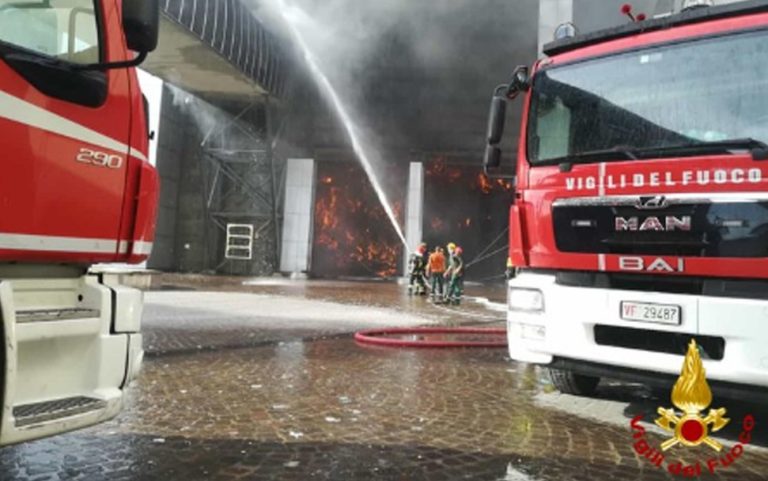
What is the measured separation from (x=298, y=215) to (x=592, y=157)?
20230 millimetres

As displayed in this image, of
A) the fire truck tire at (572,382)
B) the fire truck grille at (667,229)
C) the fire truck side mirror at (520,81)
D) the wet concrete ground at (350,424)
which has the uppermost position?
the fire truck side mirror at (520,81)

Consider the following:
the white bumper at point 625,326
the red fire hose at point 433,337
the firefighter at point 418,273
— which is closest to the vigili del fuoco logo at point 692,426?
the white bumper at point 625,326

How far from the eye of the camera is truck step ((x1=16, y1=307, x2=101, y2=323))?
2.03m

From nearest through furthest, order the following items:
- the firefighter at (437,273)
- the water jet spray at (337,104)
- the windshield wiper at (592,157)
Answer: the windshield wiper at (592,157), the firefighter at (437,273), the water jet spray at (337,104)

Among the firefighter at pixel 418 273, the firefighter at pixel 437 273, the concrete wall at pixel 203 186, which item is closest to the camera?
the firefighter at pixel 437 273

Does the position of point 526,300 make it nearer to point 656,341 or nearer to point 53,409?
point 656,341

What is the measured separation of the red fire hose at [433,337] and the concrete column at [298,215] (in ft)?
52.7

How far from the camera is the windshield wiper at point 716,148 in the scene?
3.27 metres

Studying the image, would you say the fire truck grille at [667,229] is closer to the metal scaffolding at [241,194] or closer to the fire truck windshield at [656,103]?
the fire truck windshield at [656,103]

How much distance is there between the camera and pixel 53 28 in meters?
2.26

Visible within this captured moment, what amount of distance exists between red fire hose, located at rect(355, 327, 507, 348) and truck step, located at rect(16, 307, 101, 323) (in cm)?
460

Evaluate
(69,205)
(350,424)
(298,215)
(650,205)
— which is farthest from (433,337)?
(298,215)

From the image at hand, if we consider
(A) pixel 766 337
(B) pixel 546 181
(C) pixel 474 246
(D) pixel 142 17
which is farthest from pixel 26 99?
(C) pixel 474 246

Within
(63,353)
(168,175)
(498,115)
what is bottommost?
(63,353)
